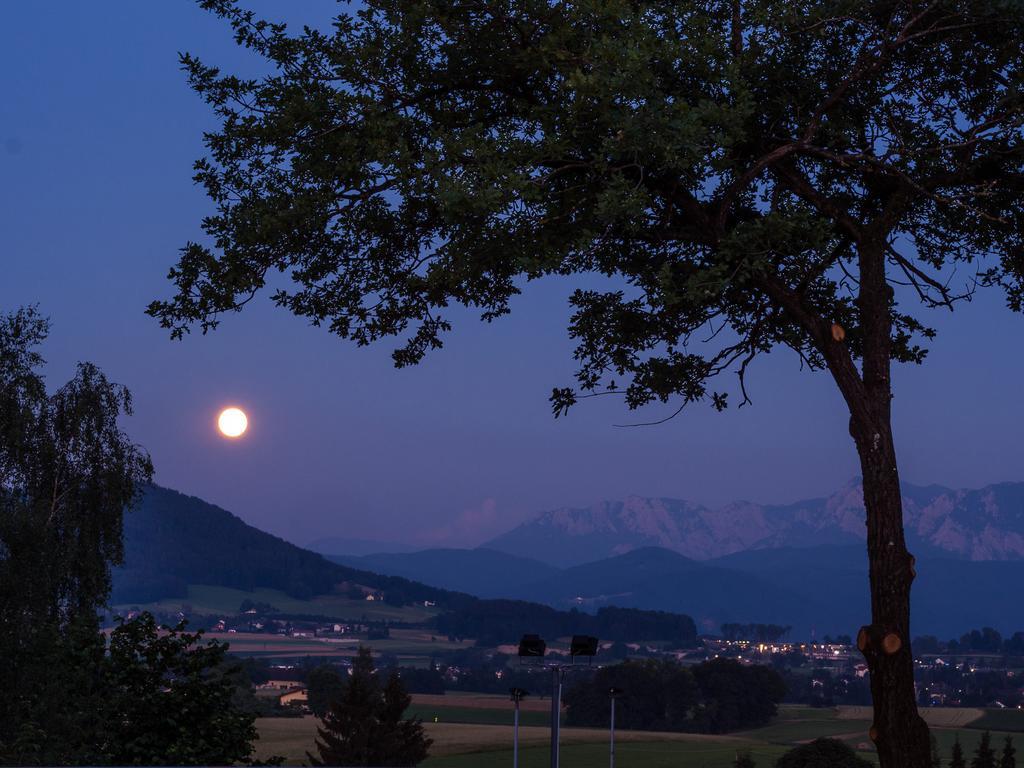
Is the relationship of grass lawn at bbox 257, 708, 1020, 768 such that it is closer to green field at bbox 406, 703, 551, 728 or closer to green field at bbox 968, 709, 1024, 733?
green field at bbox 406, 703, 551, 728

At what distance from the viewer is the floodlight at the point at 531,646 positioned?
713 inches

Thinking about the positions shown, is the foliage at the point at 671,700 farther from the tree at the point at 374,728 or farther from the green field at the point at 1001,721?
the tree at the point at 374,728

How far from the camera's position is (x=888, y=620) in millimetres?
14398

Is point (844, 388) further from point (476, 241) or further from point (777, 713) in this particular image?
point (777, 713)

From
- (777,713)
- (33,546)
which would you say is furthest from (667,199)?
(777,713)

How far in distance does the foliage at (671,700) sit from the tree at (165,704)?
108051 millimetres

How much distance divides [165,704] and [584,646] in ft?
28.1

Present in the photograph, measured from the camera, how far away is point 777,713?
Result: 137 metres

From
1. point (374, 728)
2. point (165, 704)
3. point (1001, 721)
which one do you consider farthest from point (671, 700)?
point (165, 704)

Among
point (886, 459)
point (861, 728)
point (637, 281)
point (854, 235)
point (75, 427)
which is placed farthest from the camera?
point (861, 728)

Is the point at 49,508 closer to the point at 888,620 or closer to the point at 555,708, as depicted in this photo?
the point at 555,708

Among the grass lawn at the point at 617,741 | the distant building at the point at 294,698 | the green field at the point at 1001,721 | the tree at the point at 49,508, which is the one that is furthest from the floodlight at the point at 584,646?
the distant building at the point at 294,698

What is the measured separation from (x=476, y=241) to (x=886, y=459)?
18.7 feet

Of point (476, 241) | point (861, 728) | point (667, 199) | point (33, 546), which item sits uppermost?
point (667, 199)
